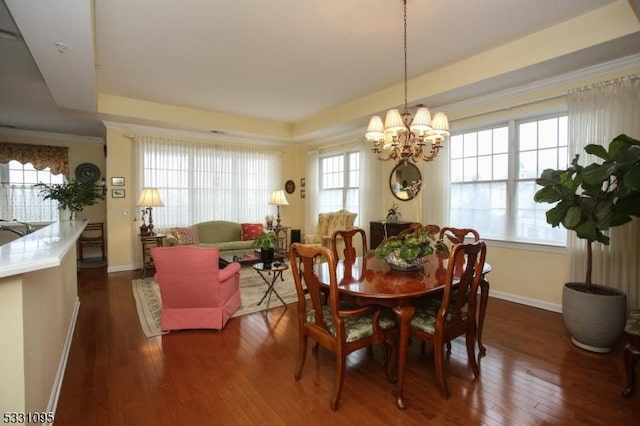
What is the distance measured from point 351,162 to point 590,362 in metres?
4.87

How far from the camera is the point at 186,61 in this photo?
12.3 feet

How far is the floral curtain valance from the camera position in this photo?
256 inches

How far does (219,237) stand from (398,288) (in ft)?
16.2

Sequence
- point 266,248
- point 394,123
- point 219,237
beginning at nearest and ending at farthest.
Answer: point 394,123, point 266,248, point 219,237

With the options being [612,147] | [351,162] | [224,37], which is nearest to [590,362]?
[612,147]

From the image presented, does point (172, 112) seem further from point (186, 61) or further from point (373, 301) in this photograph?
point (373, 301)

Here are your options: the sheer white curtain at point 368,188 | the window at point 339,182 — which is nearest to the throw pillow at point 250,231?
the window at point 339,182

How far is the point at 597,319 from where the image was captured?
2.63 m

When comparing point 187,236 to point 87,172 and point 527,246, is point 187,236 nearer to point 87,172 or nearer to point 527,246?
point 87,172

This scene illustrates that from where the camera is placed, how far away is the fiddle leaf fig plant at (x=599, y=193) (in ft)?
7.95

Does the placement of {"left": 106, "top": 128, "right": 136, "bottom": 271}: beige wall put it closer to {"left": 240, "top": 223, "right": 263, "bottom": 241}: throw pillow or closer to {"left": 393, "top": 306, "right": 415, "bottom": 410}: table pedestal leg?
{"left": 240, "top": 223, "right": 263, "bottom": 241}: throw pillow

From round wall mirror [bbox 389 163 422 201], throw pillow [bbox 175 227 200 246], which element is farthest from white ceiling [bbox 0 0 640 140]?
throw pillow [bbox 175 227 200 246]

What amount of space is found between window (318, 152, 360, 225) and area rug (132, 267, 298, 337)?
210cm

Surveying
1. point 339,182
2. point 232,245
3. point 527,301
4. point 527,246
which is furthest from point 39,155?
point 527,301
